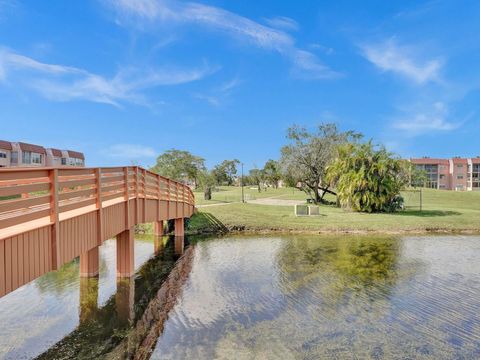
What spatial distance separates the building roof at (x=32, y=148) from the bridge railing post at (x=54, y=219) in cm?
6117

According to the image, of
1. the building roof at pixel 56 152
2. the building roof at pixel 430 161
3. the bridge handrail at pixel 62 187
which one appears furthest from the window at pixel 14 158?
the building roof at pixel 430 161

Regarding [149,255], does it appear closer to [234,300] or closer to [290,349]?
[234,300]

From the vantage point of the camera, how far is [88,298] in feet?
33.6

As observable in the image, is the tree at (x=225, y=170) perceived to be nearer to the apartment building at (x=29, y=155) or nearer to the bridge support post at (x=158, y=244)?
the apartment building at (x=29, y=155)

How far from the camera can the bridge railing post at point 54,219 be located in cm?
643

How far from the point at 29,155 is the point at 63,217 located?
6309 cm

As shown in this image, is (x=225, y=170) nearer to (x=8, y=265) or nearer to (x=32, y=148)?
(x=32, y=148)

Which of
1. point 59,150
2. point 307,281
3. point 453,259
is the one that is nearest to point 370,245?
point 453,259

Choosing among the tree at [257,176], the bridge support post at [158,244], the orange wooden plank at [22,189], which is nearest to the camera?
the orange wooden plank at [22,189]

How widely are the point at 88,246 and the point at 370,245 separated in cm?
1494

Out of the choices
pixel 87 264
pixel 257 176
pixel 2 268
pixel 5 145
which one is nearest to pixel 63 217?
pixel 2 268

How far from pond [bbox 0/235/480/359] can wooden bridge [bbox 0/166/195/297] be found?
1.80 m

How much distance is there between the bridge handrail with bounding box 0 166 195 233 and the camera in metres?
5.66

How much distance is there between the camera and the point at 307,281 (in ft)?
38.7
